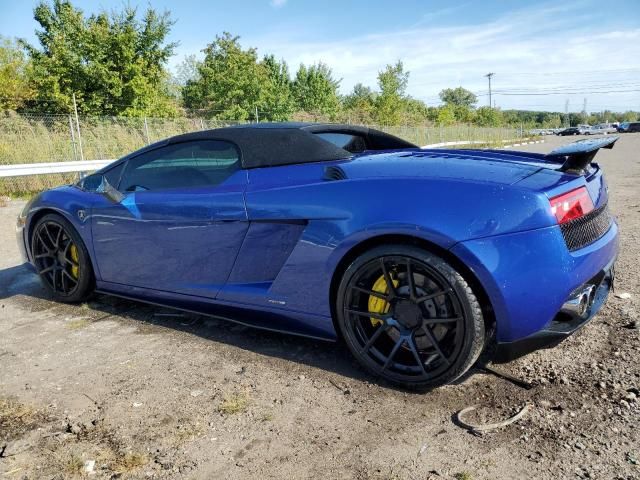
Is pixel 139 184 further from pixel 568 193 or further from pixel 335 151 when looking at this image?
pixel 568 193

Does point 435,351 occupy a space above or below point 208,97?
below

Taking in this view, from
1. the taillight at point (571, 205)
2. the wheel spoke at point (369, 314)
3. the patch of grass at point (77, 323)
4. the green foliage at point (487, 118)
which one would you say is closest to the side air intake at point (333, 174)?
the wheel spoke at point (369, 314)

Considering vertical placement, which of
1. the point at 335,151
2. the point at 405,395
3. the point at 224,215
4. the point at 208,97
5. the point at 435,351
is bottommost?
the point at 405,395

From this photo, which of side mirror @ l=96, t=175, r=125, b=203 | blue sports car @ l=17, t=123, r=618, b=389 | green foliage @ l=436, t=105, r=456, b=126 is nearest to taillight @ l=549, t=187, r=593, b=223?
blue sports car @ l=17, t=123, r=618, b=389

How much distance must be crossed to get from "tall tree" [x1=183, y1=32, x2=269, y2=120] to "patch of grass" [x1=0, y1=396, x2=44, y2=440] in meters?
26.9

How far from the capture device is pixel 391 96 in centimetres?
3619

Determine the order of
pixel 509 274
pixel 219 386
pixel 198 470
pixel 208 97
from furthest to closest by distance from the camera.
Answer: pixel 208 97 → pixel 219 386 → pixel 509 274 → pixel 198 470

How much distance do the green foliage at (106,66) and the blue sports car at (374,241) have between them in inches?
814

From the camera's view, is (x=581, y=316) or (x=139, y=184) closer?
(x=581, y=316)

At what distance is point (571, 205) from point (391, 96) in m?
35.5

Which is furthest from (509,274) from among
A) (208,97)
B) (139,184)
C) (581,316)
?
(208,97)

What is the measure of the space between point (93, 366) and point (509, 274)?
2.27 m

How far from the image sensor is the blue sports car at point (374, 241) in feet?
7.21

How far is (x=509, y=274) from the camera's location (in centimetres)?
215
